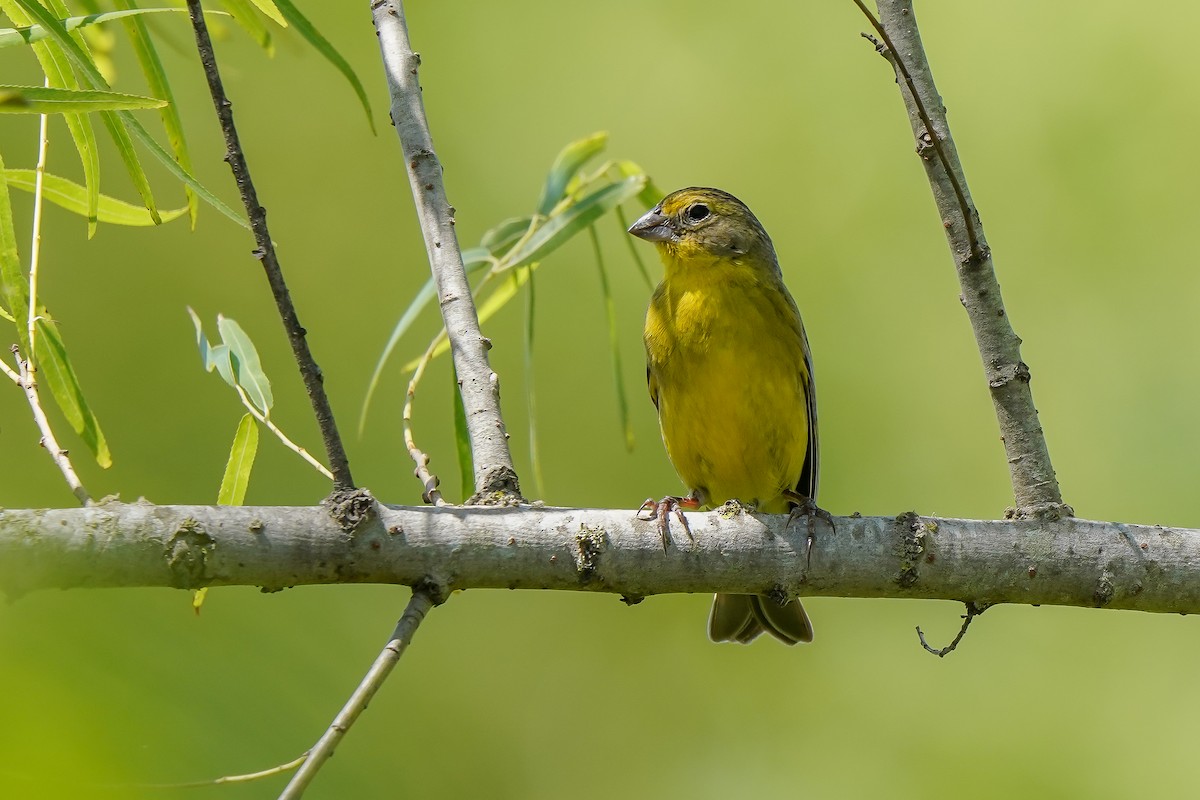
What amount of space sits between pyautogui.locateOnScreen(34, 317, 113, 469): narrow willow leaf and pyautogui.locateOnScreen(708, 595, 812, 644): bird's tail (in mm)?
3112

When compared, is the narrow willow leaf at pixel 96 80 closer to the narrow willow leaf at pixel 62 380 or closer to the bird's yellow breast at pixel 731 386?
the narrow willow leaf at pixel 62 380

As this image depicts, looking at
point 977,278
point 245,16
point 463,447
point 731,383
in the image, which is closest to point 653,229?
point 731,383

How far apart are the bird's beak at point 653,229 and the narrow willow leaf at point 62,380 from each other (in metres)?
2.99

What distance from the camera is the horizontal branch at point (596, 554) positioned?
2.39m

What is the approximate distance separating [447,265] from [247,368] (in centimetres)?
63

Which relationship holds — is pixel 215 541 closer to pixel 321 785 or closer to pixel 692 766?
pixel 321 785

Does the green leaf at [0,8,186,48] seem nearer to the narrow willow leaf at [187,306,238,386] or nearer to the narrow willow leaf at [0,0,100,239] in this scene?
the narrow willow leaf at [0,0,100,239]

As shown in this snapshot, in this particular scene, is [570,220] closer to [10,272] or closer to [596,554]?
[596,554]

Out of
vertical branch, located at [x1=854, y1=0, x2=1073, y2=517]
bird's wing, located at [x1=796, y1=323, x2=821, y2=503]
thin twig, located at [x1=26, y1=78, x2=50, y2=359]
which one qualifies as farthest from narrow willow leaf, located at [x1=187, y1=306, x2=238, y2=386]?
bird's wing, located at [x1=796, y1=323, x2=821, y2=503]

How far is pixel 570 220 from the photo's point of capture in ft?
13.1

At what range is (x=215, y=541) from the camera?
246cm

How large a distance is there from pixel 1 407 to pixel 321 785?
3257 mm

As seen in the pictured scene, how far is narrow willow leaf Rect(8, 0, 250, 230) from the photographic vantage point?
2371 mm

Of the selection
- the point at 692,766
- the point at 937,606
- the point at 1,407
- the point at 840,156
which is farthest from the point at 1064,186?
the point at 1,407
